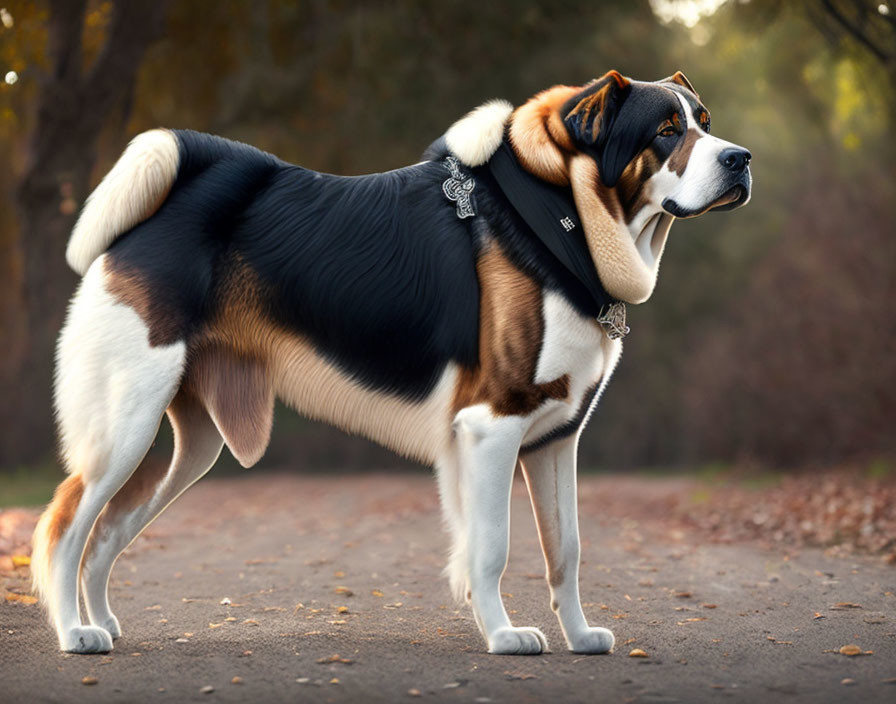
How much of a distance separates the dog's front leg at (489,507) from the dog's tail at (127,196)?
1.63 m

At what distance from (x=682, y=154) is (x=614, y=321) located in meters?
0.74

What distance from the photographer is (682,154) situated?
4.40 meters

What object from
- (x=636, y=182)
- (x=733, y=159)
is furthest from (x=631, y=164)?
(x=733, y=159)

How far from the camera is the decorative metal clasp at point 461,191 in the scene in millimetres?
4645

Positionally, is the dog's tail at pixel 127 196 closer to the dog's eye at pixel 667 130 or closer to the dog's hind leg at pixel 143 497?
the dog's hind leg at pixel 143 497

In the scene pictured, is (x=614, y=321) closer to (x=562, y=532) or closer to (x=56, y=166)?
(x=562, y=532)

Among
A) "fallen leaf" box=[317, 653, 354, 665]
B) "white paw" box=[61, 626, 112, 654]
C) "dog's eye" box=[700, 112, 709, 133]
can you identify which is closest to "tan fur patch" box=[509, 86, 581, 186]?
"dog's eye" box=[700, 112, 709, 133]

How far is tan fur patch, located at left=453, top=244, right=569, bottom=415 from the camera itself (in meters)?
4.36

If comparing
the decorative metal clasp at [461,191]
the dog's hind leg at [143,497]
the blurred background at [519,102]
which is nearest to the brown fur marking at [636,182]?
the decorative metal clasp at [461,191]

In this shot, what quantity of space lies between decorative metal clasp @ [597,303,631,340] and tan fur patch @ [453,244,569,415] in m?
0.29

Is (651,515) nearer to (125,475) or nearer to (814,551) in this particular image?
(814,551)

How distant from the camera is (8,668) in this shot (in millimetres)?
4215

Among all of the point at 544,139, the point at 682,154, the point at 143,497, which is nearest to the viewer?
the point at 682,154

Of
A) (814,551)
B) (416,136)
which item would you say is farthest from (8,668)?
(416,136)
